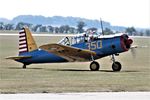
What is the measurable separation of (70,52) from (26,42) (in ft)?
9.45

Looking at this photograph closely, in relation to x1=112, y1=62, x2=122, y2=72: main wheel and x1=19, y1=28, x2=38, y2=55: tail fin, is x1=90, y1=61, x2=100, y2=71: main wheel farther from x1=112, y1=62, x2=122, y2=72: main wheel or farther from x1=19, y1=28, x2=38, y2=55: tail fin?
x1=19, y1=28, x2=38, y2=55: tail fin

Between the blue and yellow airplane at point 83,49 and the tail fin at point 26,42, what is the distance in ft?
1.15

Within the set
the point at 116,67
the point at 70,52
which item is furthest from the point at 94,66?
the point at 70,52

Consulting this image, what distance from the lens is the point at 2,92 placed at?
1305cm

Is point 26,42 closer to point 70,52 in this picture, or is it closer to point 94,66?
point 70,52

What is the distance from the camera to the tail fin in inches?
1040

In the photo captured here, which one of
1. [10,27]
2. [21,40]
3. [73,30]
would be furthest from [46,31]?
[21,40]

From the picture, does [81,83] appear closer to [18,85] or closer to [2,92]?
[18,85]

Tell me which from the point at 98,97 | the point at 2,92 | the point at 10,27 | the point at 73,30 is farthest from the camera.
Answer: the point at 73,30

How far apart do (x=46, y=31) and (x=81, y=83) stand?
296 ft

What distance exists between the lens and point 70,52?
25.1 meters

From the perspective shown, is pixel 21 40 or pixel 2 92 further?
pixel 21 40

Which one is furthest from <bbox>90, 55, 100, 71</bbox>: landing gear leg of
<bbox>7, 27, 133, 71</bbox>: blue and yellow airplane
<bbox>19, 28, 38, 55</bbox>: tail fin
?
<bbox>19, 28, 38, 55</bbox>: tail fin

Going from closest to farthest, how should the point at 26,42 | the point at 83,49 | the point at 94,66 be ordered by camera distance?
the point at 94,66 < the point at 83,49 < the point at 26,42
